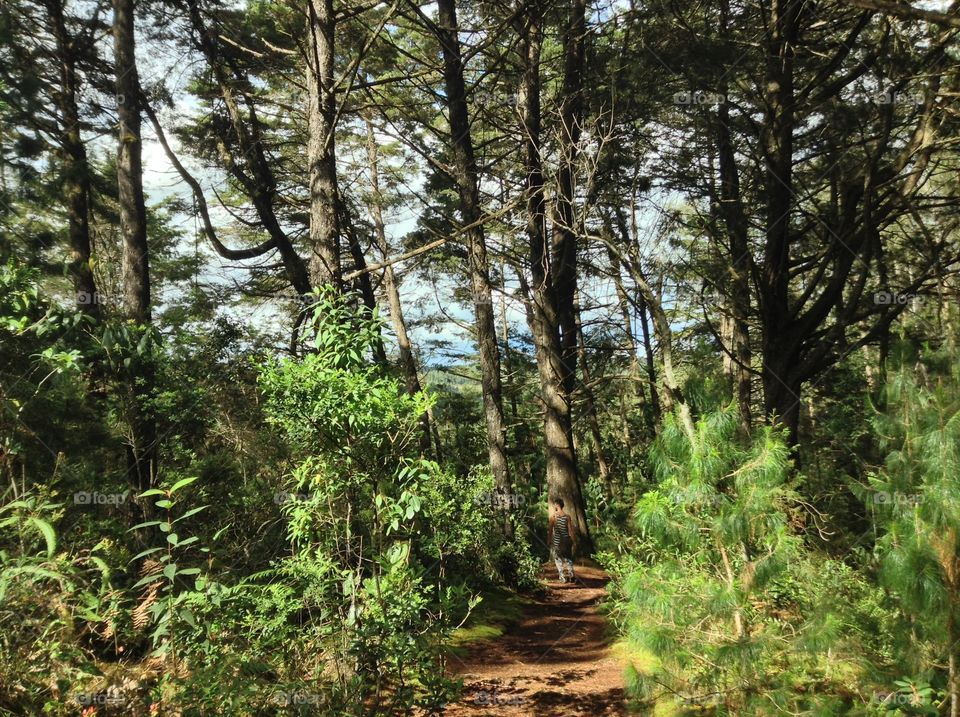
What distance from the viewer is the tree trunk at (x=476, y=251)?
10.3 m

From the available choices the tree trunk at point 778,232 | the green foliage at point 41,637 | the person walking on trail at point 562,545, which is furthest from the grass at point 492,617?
the tree trunk at point 778,232

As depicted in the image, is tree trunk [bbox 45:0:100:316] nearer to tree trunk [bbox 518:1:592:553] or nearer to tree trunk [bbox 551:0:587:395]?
tree trunk [bbox 518:1:592:553]

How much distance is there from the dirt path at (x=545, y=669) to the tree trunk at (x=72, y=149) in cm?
938

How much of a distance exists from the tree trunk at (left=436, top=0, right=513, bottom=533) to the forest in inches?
2.9

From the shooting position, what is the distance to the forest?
3.67 meters

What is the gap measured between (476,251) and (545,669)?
644 centimetres

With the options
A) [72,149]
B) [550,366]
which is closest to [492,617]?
[550,366]

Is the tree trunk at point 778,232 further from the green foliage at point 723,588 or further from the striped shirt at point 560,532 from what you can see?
the striped shirt at point 560,532

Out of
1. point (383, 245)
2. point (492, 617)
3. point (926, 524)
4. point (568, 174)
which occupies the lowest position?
point (492, 617)

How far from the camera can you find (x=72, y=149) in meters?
12.1

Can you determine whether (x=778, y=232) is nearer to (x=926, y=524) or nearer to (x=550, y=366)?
(x=550, y=366)

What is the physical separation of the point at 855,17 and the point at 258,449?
9.76 metres

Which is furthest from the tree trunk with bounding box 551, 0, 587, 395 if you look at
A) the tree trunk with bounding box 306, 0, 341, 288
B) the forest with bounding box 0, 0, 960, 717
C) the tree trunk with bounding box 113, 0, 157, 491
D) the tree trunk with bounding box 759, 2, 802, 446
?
the tree trunk with bounding box 113, 0, 157, 491

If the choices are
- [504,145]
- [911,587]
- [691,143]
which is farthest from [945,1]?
[504,145]
